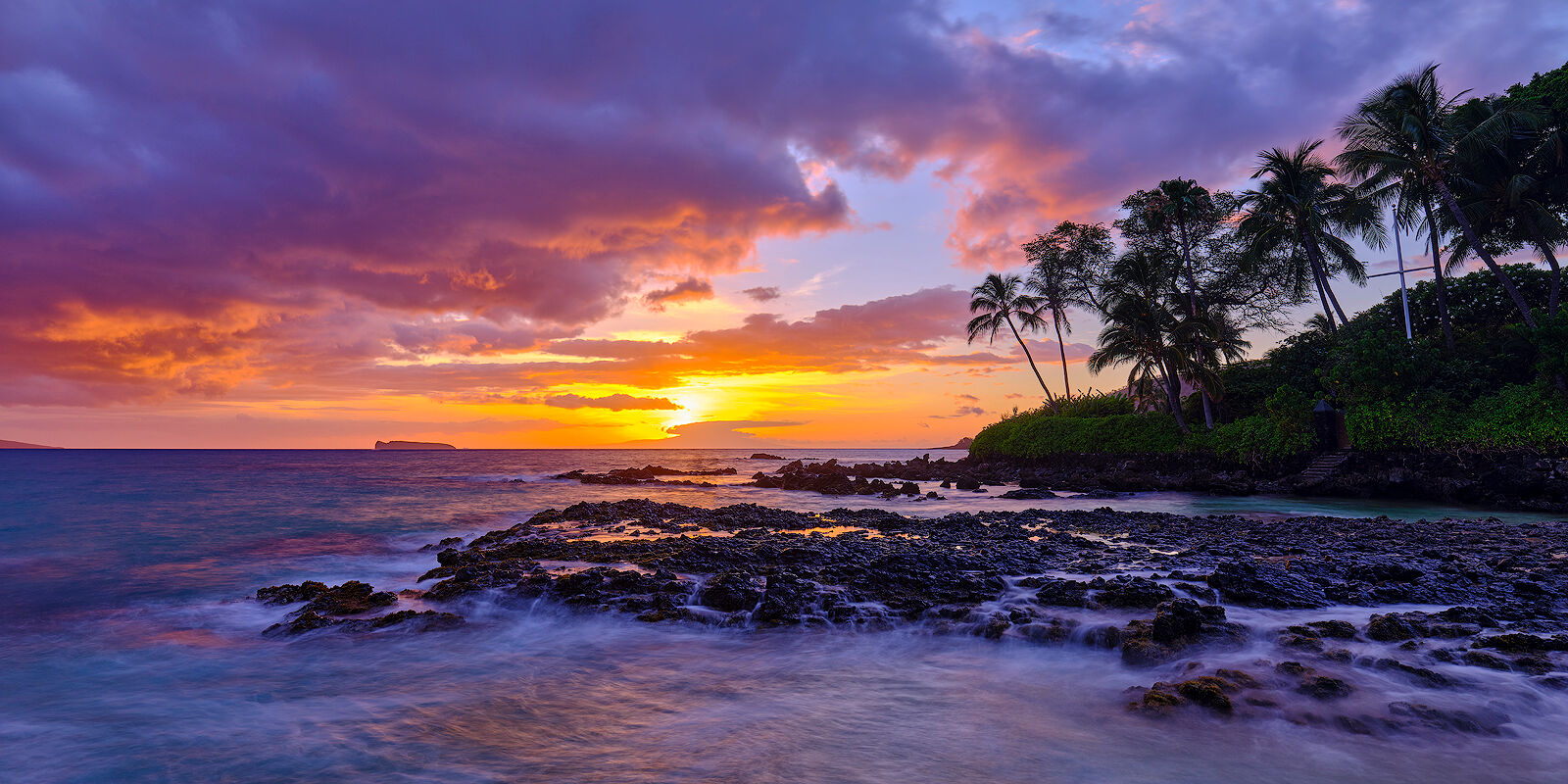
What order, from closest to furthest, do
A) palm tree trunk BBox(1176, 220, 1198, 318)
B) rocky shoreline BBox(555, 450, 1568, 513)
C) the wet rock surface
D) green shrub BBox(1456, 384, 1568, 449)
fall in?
the wet rock surface < rocky shoreline BBox(555, 450, 1568, 513) < green shrub BBox(1456, 384, 1568, 449) < palm tree trunk BBox(1176, 220, 1198, 318)

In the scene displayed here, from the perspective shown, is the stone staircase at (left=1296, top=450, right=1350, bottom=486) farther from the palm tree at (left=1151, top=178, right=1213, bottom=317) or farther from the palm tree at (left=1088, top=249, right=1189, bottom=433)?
the palm tree at (left=1151, top=178, right=1213, bottom=317)

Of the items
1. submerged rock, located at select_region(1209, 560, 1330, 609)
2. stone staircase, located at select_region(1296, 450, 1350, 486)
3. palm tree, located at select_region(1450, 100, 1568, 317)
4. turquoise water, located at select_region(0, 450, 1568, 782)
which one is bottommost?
turquoise water, located at select_region(0, 450, 1568, 782)

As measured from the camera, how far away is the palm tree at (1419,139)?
22.8 meters

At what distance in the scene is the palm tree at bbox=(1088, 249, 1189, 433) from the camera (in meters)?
28.9

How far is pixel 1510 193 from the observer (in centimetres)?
2306

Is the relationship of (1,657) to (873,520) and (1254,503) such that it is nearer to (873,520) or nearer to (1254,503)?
(873,520)

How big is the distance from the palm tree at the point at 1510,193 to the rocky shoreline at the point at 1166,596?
19247 mm

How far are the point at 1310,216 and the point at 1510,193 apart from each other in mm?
5778

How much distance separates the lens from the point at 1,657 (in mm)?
7273

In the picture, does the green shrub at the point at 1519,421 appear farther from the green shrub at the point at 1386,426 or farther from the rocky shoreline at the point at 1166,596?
the rocky shoreline at the point at 1166,596

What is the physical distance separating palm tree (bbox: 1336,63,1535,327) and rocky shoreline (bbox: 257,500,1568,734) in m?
17.1

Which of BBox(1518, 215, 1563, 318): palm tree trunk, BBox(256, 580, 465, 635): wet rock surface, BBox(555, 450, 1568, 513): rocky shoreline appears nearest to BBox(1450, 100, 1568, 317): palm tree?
BBox(1518, 215, 1563, 318): palm tree trunk

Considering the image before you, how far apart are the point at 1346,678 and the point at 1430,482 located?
767 inches

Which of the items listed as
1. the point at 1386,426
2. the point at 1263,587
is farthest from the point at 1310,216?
the point at 1263,587
